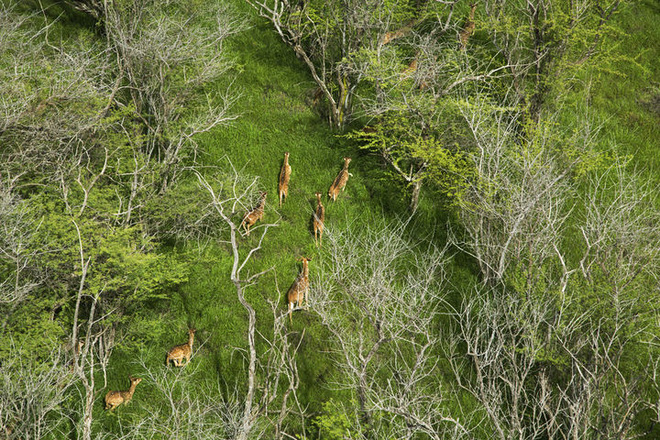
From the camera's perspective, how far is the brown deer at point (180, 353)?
57.0ft

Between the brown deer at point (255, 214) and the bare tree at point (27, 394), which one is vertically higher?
the brown deer at point (255, 214)

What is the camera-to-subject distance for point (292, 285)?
1827 cm

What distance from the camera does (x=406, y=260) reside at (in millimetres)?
20844

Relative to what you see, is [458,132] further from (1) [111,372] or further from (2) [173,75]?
(1) [111,372]

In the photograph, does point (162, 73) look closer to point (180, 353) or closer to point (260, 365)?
point (180, 353)

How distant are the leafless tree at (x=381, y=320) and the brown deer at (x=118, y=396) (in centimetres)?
547

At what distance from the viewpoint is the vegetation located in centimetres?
1538

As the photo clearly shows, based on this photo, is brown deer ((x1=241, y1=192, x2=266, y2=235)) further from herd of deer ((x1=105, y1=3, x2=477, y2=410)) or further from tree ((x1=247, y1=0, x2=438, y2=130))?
tree ((x1=247, y1=0, x2=438, y2=130))

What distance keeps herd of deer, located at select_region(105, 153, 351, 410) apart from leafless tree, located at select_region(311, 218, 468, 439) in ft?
1.68

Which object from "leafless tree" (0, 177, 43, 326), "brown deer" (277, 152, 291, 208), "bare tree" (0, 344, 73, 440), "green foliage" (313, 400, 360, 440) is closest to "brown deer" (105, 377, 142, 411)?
"bare tree" (0, 344, 73, 440)

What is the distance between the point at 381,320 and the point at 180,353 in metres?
6.35

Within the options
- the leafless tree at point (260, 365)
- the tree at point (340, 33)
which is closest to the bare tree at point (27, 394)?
the leafless tree at point (260, 365)

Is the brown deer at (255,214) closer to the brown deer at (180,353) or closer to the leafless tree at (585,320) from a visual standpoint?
the brown deer at (180,353)

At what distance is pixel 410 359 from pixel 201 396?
6.48m
